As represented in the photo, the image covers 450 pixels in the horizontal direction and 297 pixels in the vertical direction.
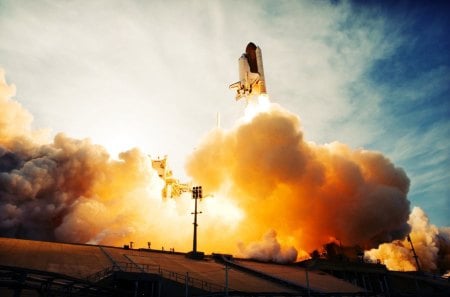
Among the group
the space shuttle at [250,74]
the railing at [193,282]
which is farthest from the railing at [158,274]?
the space shuttle at [250,74]

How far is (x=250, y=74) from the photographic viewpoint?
232 feet

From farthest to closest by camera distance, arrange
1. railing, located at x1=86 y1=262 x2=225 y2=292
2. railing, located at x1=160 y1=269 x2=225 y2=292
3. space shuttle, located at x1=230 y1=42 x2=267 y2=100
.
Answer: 1. space shuttle, located at x1=230 y1=42 x2=267 y2=100
2. railing, located at x1=160 y1=269 x2=225 y2=292
3. railing, located at x1=86 y1=262 x2=225 y2=292

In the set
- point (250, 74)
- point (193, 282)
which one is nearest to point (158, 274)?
point (193, 282)

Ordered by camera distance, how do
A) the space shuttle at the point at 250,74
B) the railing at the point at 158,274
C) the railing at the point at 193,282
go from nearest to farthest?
the railing at the point at 158,274 → the railing at the point at 193,282 → the space shuttle at the point at 250,74

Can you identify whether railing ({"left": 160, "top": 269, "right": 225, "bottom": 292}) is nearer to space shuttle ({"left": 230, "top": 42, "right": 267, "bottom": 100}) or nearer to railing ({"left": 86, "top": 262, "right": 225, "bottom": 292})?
railing ({"left": 86, "top": 262, "right": 225, "bottom": 292})

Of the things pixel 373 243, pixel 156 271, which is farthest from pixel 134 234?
pixel 373 243

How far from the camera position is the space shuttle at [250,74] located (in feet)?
229

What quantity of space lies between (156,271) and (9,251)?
15.0 meters

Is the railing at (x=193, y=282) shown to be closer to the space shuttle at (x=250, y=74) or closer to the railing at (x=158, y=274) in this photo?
the railing at (x=158, y=274)

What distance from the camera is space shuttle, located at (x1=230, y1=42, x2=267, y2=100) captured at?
6975 cm

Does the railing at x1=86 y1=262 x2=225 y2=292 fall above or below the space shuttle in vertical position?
below

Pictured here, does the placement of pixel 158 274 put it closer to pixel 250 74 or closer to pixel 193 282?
pixel 193 282

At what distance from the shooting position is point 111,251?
142 feet

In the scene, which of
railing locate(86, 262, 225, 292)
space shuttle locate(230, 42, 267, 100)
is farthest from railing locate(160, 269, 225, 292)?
space shuttle locate(230, 42, 267, 100)
